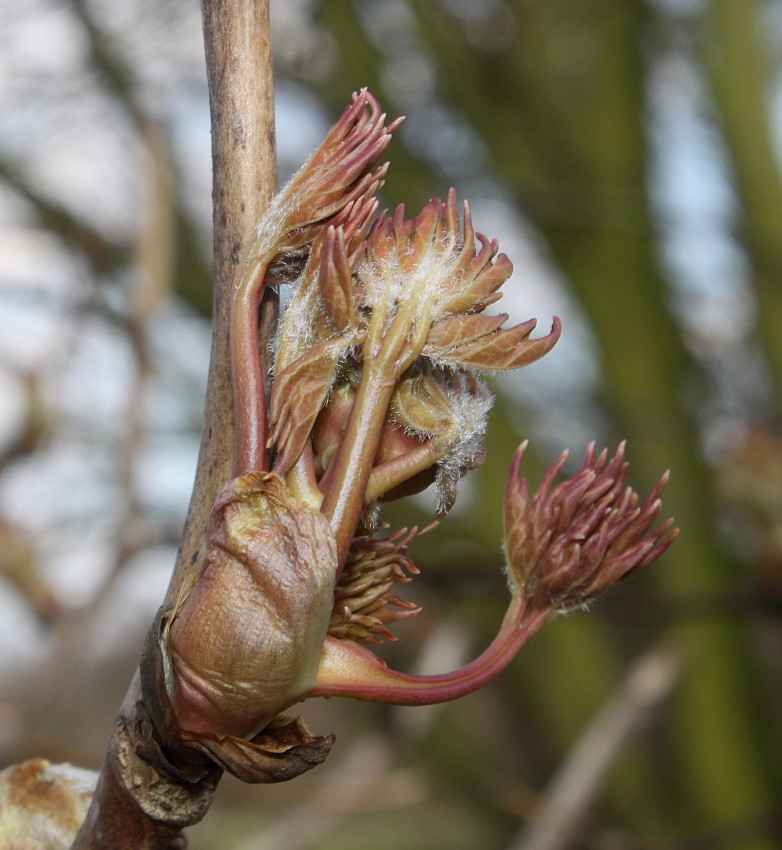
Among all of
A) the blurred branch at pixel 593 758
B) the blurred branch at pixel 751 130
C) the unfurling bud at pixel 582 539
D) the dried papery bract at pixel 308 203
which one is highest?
the blurred branch at pixel 751 130

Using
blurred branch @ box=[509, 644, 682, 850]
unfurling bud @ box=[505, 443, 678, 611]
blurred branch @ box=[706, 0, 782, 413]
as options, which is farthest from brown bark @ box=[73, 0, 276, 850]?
blurred branch @ box=[706, 0, 782, 413]

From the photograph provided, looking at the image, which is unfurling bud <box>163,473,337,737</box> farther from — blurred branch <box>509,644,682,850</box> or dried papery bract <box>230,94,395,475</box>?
blurred branch <box>509,644,682,850</box>

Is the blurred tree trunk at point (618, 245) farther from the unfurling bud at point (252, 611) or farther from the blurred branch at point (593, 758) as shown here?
the unfurling bud at point (252, 611)

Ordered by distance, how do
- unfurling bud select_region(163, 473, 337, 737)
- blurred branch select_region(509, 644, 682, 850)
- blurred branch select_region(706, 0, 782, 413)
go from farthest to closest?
1. blurred branch select_region(706, 0, 782, 413)
2. blurred branch select_region(509, 644, 682, 850)
3. unfurling bud select_region(163, 473, 337, 737)

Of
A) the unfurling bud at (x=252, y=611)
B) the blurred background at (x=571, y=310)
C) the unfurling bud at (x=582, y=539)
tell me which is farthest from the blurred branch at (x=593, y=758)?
the unfurling bud at (x=252, y=611)

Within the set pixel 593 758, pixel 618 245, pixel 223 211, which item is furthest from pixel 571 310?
pixel 223 211

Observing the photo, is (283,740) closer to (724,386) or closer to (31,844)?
(31,844)

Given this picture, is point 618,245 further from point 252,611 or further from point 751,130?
point 252,611
